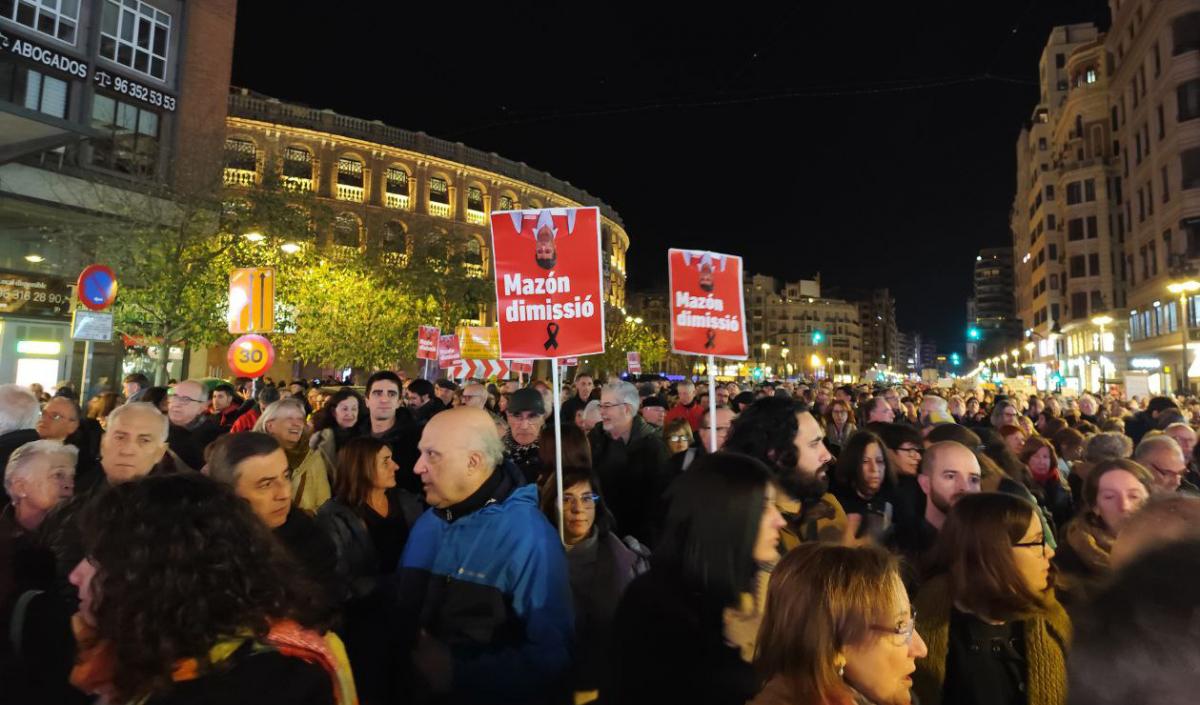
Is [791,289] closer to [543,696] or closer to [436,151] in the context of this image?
[436,151]

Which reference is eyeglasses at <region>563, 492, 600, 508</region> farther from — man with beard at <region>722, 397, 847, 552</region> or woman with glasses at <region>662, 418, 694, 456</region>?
woman with glasses at <region>662, 418, 694, 456</region>

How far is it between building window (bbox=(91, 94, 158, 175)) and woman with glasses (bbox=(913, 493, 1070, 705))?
28459 millimetres

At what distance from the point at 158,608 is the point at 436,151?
56364 millimetres

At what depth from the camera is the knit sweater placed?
8.23 ft

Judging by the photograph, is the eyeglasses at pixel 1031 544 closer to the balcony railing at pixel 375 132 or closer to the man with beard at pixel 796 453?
the man with beard at pixel 796 453

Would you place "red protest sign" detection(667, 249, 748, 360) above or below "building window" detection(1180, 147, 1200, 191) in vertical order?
below

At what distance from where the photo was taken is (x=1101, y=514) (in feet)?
12.8

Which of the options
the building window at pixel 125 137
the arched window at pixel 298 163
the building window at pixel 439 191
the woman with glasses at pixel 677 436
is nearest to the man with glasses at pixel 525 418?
the woman with glasses at pixel 677 436

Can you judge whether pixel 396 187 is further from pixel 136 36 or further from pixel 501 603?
pixel 501 603

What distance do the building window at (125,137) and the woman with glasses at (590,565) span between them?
26256mm

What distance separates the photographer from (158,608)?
168 centimetres

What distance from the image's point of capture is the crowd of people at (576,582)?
1672mm

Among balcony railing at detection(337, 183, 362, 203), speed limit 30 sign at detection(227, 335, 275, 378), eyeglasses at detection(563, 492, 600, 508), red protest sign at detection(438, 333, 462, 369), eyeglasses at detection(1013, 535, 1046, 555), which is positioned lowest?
eyeglasses at detection(563, 492, 600, 508)

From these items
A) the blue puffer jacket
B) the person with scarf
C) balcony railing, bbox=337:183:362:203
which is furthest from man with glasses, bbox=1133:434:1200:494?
balcony railing, bbox=337:183:362:203
